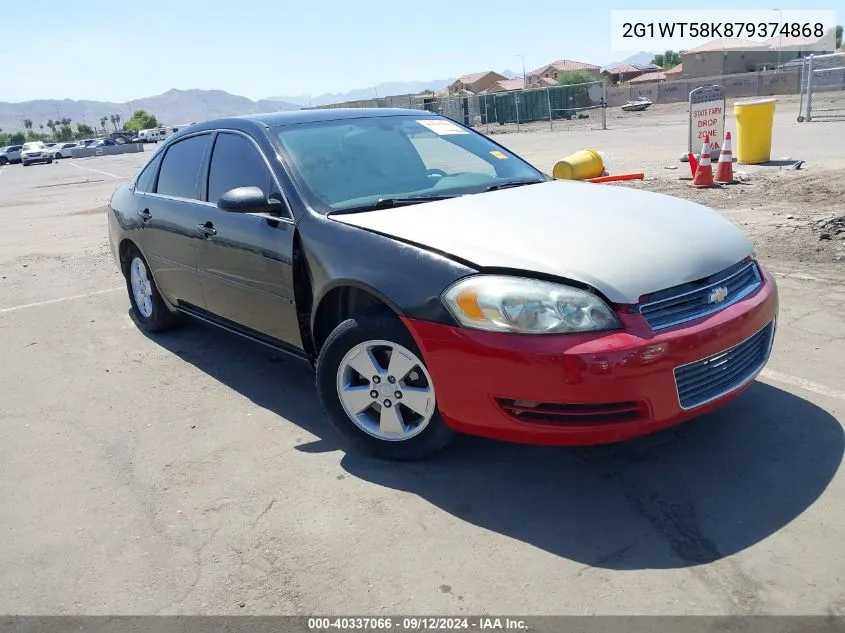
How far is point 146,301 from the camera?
18.9ft

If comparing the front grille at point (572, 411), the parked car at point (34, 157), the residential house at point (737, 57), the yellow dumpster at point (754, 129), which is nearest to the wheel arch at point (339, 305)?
the front grille at point (572, 411)

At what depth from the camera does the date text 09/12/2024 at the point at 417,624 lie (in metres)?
2.37

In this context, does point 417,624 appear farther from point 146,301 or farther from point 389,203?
point 146,301

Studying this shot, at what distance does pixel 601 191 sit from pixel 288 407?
7.00 ft

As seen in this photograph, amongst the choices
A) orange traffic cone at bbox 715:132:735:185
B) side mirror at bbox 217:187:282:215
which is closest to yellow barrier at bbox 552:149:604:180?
orange traffic cone at bbox 715:132:735:185

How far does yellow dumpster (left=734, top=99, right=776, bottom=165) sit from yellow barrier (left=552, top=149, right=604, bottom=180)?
8.32ft

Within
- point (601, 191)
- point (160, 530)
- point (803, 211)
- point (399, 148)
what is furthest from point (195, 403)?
point (803, 211)

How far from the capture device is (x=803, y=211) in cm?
796

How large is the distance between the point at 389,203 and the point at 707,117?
11.0m

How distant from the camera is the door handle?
4.34 metres

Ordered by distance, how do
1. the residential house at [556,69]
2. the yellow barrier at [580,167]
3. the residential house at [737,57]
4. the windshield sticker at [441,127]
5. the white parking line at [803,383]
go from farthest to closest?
the residential house at [556,69], the residential house at [737,57], the yellow barrier at [580,167], the windshield sticker at [441,127], the white parking line at [803,383]

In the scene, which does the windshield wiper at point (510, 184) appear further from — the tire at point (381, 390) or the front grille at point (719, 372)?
the front grille at point (719, 372)

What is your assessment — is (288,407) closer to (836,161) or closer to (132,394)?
(132,394)

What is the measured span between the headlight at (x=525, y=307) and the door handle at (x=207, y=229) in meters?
1.99
